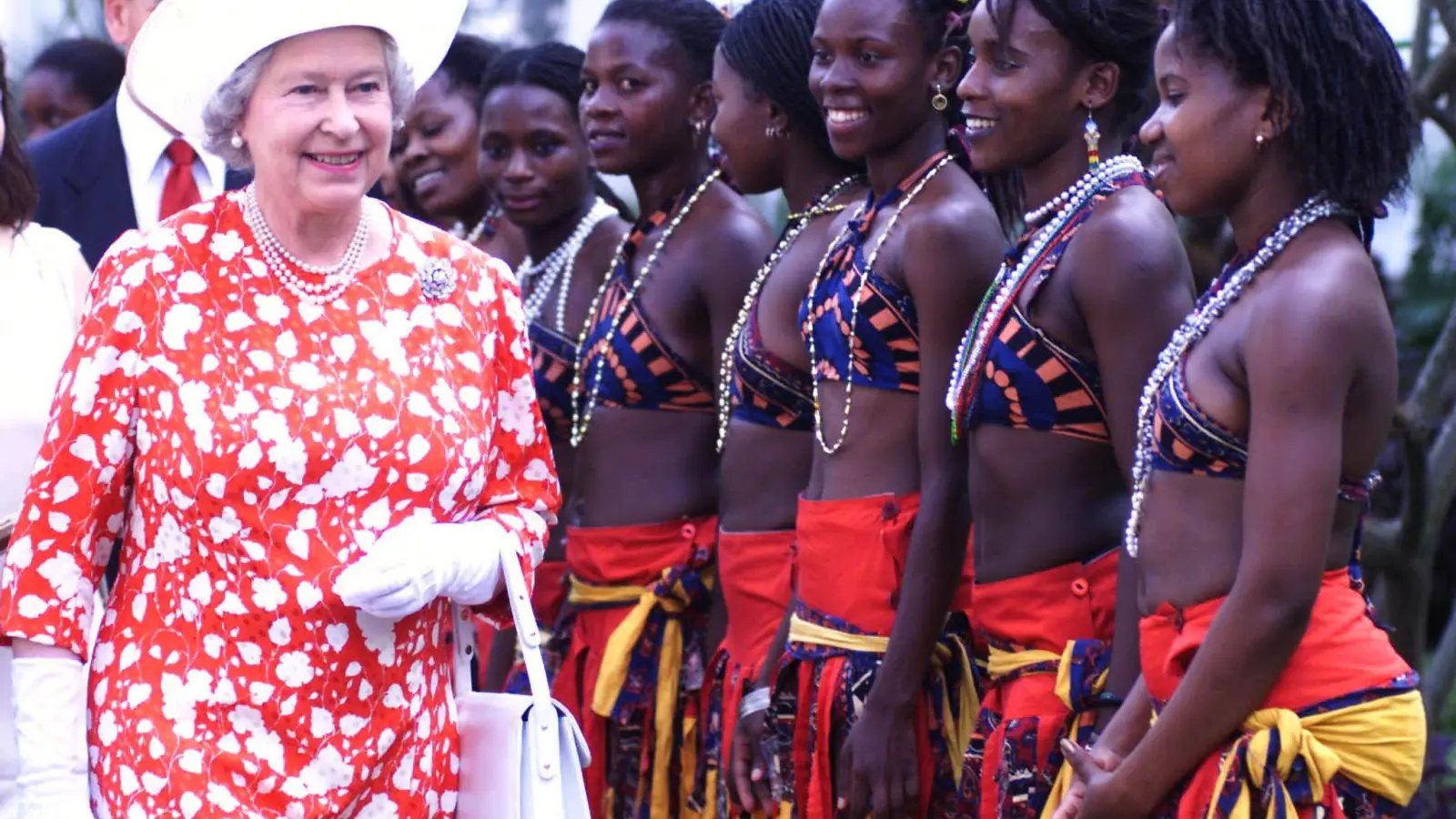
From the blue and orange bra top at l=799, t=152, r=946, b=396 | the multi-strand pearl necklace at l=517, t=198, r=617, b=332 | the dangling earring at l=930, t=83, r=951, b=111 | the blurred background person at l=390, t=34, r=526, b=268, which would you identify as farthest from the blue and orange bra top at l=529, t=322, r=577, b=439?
the dangling earring at l=930, t=83, r=951, b=111

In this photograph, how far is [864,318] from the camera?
4.08 m

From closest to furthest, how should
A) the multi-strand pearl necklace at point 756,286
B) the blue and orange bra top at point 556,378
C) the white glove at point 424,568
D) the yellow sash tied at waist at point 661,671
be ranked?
the white glove at point 424,568
the multi-strand pearl necklace at point 756,286
the yellow sash tied at waist at point 661,671
the blue and orange bra top at point 556,378

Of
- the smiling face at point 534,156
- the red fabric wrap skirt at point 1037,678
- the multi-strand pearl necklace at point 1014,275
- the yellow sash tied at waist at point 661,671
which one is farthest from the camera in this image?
the smiling face at point 534,156

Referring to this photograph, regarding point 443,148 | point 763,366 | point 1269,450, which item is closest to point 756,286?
point 763,366

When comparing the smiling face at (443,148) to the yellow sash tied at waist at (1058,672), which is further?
the smiling face at (443,148)

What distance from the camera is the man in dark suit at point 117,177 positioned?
5121 millimetres

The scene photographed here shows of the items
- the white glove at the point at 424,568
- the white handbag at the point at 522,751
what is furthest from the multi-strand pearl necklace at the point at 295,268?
the white handbag at the point at 522,751

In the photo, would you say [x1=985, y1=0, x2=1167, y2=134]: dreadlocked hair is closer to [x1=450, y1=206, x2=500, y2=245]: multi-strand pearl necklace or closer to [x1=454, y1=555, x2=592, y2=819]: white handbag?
[x1=454, y1=555, x2=592, y2=819]: white handbag

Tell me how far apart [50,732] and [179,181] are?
2.40 meters

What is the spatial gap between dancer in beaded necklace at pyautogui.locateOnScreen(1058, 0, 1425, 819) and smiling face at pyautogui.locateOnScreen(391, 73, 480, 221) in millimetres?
3427

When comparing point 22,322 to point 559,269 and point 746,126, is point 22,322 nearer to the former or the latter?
point 746,126

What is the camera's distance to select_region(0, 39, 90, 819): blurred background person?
3.85 m

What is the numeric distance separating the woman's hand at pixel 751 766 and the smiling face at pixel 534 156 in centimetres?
184

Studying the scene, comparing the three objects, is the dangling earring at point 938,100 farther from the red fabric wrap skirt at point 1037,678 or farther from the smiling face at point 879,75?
the red fabric wrap skirt at point 1037,678
